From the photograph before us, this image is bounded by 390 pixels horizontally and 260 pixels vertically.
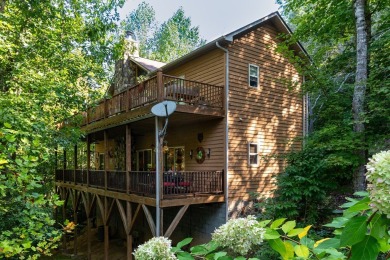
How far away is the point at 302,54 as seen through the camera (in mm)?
11680

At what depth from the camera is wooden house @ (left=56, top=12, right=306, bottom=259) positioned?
357 inches

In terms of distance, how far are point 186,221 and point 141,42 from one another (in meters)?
32.9

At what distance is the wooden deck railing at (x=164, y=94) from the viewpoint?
888cm

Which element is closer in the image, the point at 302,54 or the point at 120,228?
the point at 302,54

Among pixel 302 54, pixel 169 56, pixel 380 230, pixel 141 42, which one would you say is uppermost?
pixel 141 42

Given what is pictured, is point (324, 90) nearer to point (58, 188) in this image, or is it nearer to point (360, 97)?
point (360, 97)

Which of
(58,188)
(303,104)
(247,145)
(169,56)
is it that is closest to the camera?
(247,145)

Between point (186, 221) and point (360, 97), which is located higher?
point (360, 97)

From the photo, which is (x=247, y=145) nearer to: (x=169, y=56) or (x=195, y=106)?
(x=195, y=106)

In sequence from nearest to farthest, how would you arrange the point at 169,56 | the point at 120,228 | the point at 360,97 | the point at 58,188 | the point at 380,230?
the point at 380,230 → the point at 360,97 → the point at 120,228 → the point at 58,188 → the point at 169,56

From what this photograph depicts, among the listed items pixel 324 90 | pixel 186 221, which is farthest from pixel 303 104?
pixel 186 221

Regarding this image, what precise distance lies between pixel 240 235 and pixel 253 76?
10407 mm

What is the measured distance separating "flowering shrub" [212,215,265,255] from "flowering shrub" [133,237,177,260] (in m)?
0.25

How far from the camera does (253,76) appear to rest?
36.9ft
